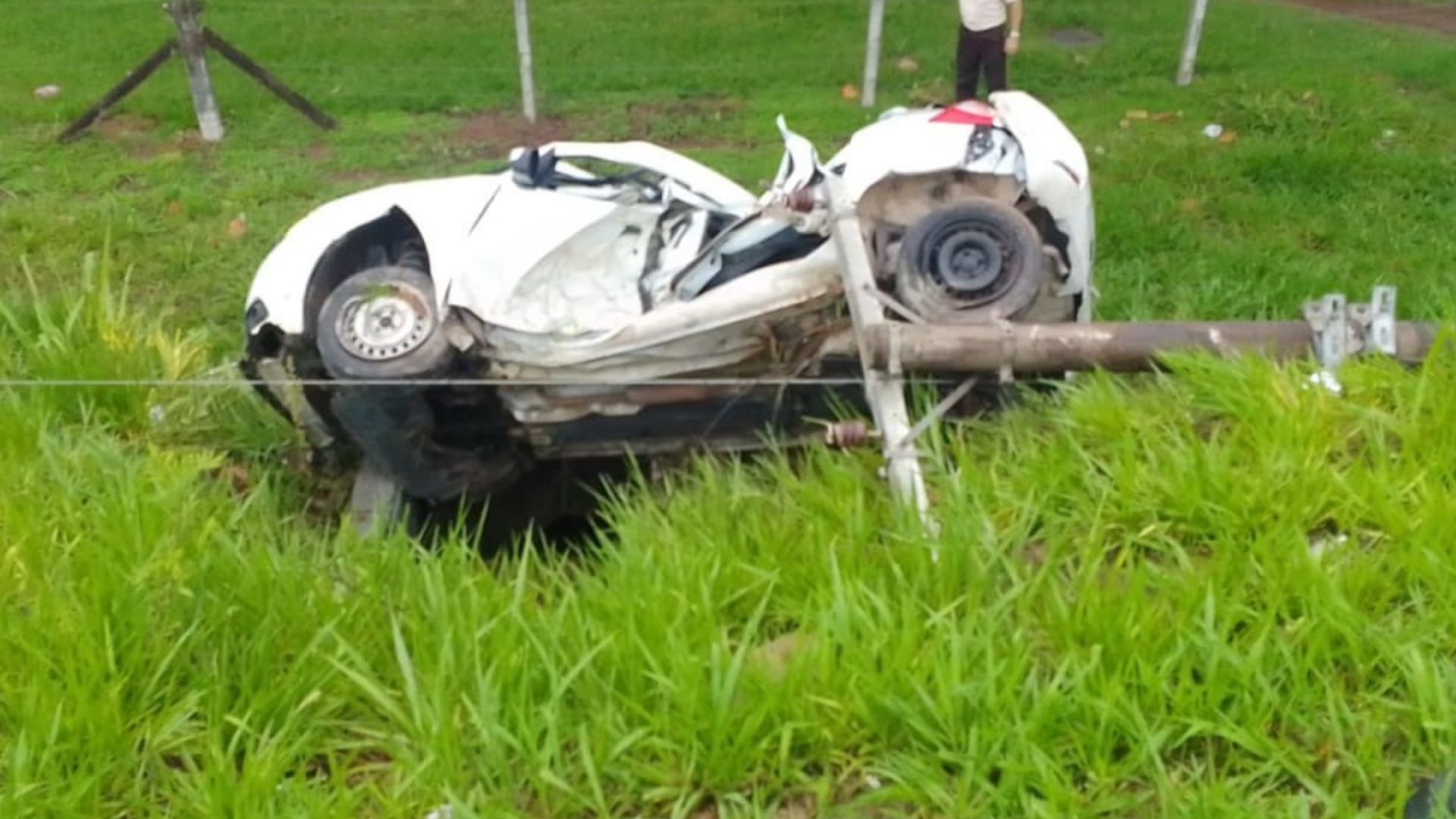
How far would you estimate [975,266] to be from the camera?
13.7 feet

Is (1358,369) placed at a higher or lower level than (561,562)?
higher

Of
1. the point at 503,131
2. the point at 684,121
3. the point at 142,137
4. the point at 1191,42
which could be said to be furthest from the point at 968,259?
the point at 1191,42

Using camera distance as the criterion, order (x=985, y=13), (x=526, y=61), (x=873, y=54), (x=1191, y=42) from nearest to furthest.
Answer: (x=985, y=13) → (x=526, y=61) → (x=873, y=54) → (x=1191, y=42)

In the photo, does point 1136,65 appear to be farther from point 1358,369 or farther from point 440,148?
point 1358,369

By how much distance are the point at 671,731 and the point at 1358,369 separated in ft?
5.92

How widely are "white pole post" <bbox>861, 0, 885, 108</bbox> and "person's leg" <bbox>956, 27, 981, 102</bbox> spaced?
79 cm

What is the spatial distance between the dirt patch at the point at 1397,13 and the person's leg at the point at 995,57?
510cm

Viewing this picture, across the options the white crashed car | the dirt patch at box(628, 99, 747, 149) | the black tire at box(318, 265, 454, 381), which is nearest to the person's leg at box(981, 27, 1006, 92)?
the dirt patch at box(628, 99, 747, 149)

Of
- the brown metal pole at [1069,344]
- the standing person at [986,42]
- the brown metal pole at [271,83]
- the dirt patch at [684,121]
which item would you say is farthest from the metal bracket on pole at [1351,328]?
the brown metal pole at [271,83]

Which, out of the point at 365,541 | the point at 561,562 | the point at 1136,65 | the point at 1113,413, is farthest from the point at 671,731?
the point at 1136,65

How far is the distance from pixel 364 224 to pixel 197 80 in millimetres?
5092

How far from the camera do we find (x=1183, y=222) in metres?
7.62

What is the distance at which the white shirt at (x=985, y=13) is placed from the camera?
8992mm

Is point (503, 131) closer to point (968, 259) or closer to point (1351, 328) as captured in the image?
A: point (968, 259)
